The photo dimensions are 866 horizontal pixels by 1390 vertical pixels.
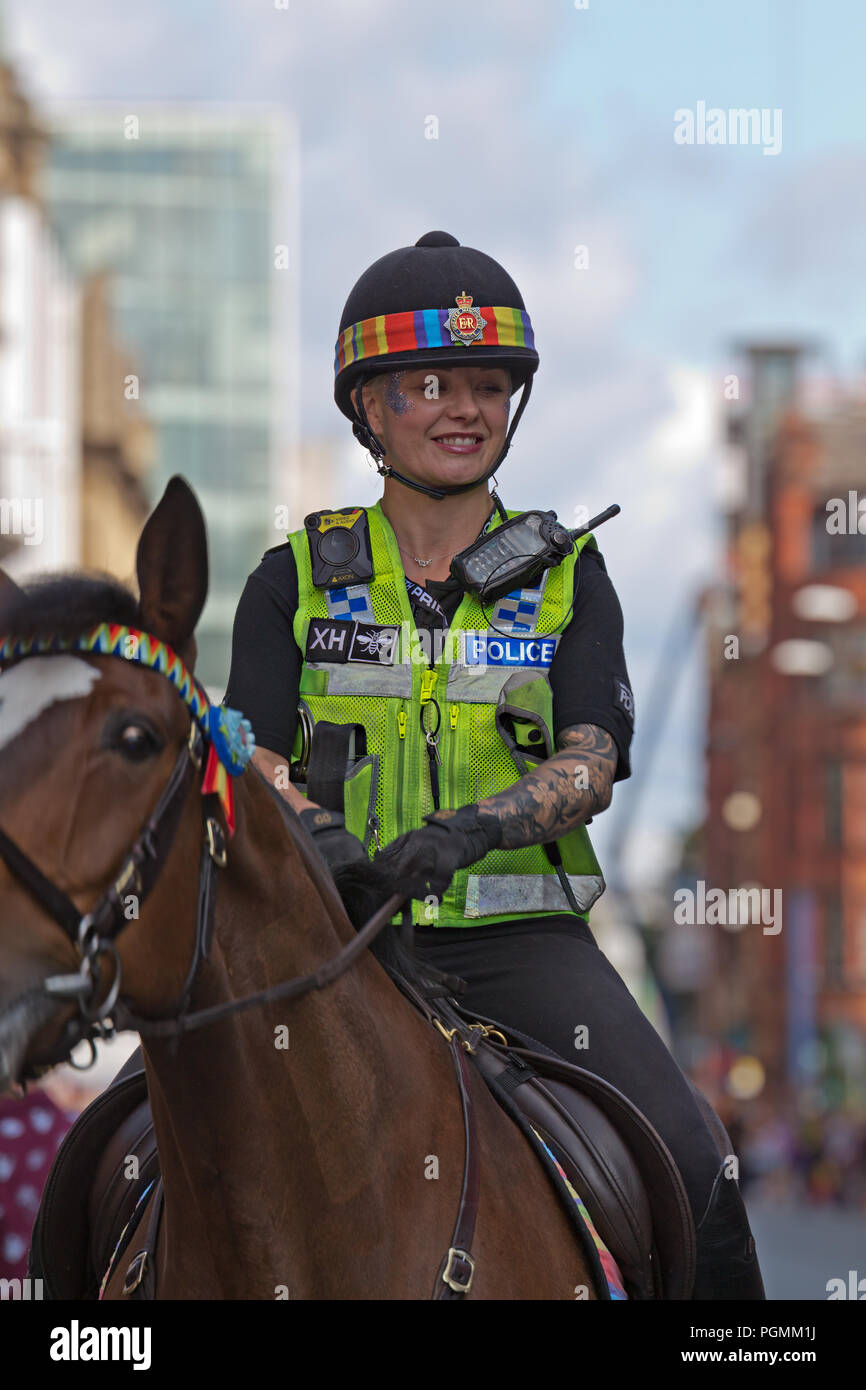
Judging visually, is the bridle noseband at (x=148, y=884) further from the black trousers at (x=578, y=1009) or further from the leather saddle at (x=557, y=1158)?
the black trousers at (x=578, y=1009)

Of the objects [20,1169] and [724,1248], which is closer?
[724,1248]

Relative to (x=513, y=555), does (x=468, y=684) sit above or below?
below

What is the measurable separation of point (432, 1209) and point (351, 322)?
7.90 ft

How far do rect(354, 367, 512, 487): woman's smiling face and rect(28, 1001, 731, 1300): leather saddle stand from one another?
1.41 metres

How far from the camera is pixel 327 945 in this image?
3947 mm

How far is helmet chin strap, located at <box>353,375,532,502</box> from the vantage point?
5.13 meters

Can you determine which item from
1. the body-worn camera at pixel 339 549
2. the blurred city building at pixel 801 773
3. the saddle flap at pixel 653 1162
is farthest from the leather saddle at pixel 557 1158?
the blurred city building at pixel 801 773

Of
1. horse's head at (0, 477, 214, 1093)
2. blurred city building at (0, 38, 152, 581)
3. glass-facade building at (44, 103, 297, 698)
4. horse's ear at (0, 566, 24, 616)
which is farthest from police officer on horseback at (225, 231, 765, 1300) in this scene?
glass-facade building at (44, 103, 297, 698)

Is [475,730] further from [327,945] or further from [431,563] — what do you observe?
[327,945]

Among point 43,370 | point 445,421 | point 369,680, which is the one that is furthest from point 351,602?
point 43,370

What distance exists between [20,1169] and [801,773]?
6294 cm

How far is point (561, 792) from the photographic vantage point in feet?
14.6

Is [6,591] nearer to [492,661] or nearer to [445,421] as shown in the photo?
[492,661]
